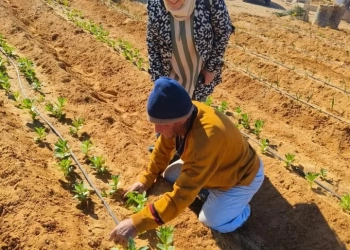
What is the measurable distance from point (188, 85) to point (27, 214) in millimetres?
1852

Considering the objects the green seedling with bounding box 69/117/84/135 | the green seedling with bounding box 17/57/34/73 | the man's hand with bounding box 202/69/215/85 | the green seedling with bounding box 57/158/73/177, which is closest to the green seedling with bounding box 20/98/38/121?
the green seedling with bounding box 69/117/84/135

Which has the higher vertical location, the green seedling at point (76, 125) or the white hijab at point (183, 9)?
the white hijab at point (183, 9)

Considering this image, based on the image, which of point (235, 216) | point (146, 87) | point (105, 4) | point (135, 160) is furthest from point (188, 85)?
point (105, 4)

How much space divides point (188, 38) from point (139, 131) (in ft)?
5.99

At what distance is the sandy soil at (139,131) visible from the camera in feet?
11.1

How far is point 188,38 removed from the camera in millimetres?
3576

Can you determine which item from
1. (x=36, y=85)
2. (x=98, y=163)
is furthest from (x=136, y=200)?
(x=36, y=85)

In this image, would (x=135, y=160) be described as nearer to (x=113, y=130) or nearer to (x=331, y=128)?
(x=113, y=130)

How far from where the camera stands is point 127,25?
9.48m

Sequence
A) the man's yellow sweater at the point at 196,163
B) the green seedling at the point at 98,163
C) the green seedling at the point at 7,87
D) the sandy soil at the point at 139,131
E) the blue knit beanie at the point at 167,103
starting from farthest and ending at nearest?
1. the green seedling at the point at 7,87
2. the green seedling at the point at 98,163
3. the sandy soil at the point at 139,131
4. the man's yellow sweater at the point at 196,163
5. the blue knit beanie at the point at 167,103

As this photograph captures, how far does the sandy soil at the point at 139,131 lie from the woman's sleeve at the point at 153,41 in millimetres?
1018

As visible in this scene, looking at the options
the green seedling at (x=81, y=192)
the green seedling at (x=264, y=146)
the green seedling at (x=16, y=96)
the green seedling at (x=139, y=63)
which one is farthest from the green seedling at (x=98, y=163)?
the green seedling at (x=139, y=63)

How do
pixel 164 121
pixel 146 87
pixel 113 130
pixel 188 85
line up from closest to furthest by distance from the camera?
pixel 164 121, pixel 188 85, pixel 113 130, pixel 146 87

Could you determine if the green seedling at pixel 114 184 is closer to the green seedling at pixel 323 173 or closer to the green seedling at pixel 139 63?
the green seedling at pixel 323 173
